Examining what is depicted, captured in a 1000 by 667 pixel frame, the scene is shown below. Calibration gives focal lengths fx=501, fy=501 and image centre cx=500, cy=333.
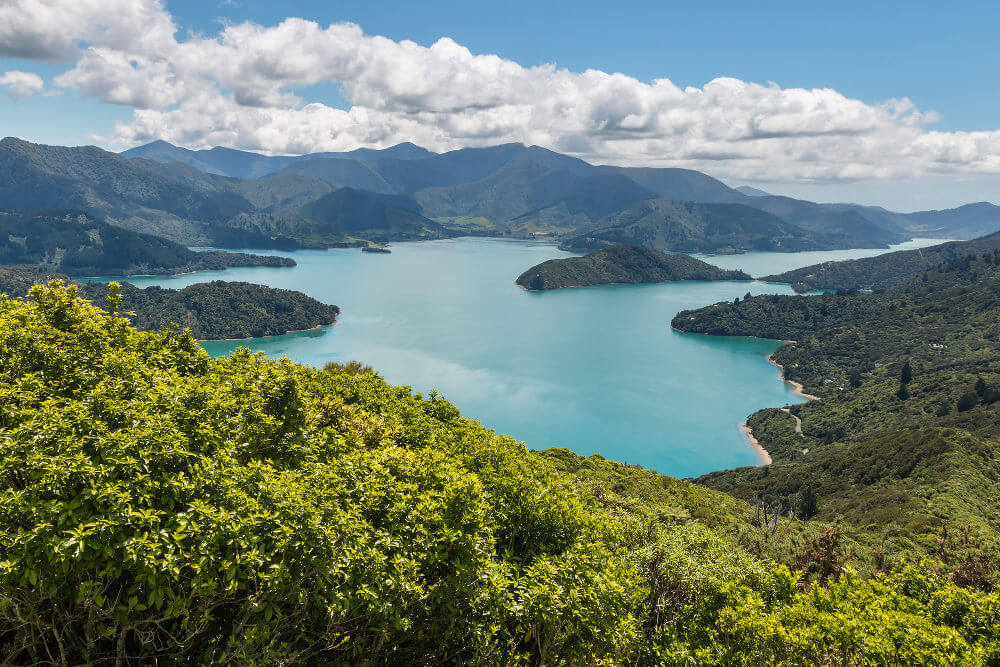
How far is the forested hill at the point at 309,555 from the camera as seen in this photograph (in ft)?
24.0

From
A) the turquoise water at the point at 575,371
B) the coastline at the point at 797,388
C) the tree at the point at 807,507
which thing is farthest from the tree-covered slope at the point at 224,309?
the tree at the point at 807,507

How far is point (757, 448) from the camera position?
9088 cm

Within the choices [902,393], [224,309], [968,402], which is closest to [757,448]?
[968,402]

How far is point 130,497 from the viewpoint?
7.42 m

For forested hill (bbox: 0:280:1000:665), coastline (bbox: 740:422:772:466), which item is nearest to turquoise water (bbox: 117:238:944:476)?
coastline (bbox: 740:422:772:466)

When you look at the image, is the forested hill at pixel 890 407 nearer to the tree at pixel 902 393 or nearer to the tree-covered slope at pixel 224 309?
the tree at pixel 902 393

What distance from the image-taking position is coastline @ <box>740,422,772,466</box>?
286 feet

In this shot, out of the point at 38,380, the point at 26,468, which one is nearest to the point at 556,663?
the point at 26,468

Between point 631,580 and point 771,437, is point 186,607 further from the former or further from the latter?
point 771,437

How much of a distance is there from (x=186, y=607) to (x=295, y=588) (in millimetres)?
1504

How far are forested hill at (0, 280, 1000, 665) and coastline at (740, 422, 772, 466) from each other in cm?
7755

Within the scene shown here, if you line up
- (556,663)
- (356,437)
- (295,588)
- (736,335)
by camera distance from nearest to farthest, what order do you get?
(295,588)
(556,663)
(356,437)
(736,335)

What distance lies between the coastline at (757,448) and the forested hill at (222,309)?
4864 inches

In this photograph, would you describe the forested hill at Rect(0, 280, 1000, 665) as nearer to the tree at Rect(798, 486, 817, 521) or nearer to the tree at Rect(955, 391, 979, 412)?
the tree at Rect(798, 486, 817, 521)
